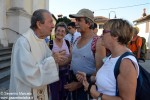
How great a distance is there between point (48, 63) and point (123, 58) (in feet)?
3.77

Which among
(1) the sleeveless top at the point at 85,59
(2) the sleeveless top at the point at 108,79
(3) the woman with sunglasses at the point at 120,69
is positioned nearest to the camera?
(3) the woman with sunglasses at the point at 120,69

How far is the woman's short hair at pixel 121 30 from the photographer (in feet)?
8.23

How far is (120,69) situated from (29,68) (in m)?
1.15

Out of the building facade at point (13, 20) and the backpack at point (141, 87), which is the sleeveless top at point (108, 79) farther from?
the building facade at point (13, 20)

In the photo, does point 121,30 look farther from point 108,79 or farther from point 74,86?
point 74,86

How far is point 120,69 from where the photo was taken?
7.73ft

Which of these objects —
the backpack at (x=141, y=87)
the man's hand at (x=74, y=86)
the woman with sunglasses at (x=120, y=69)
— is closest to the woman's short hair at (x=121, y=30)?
the woman with sunglasses at (x=120, y=69)

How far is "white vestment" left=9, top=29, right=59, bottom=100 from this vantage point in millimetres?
2986

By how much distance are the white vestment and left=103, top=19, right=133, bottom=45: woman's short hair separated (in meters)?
1.04

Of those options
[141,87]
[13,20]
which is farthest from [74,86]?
[13,20]

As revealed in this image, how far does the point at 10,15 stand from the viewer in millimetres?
11750

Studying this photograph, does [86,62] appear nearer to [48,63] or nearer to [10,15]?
[48,63]

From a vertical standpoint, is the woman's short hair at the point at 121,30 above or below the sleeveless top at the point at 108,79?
above

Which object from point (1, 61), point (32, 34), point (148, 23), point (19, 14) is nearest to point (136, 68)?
point (32, 34)
